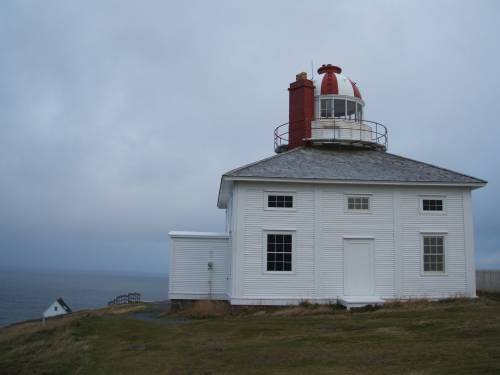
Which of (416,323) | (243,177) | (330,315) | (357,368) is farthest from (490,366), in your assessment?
(243,177)

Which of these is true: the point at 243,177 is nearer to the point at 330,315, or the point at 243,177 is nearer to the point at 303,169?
the point at 303,169

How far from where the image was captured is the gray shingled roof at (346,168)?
21234 millimetres

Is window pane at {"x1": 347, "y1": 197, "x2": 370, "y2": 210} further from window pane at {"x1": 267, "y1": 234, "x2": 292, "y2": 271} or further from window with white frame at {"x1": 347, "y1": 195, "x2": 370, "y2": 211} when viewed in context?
window pane at {"x1": 267, "y1": 234, "x2": 292, "y2": 271}

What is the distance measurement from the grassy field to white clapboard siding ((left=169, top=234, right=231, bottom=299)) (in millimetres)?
2685

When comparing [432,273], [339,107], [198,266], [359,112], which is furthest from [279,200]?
[359,112]

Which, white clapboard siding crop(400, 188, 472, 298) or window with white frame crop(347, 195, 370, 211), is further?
window with white frame crop(347, 195, 370, 211)

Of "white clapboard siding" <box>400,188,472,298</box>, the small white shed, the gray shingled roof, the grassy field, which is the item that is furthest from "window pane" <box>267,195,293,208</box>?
the small white shed

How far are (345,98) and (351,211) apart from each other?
708 cm

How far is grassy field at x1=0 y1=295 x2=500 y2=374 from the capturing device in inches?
445

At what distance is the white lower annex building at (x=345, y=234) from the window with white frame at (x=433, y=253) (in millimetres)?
38

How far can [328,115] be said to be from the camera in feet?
86.6

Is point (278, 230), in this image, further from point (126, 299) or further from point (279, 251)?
point (126, 299)

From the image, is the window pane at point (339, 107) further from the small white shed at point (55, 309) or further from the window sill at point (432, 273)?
the small white shed at point (55, 309)

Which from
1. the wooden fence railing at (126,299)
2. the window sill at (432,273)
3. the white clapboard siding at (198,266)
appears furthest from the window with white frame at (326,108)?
the wooden fence railing at (126,299)
